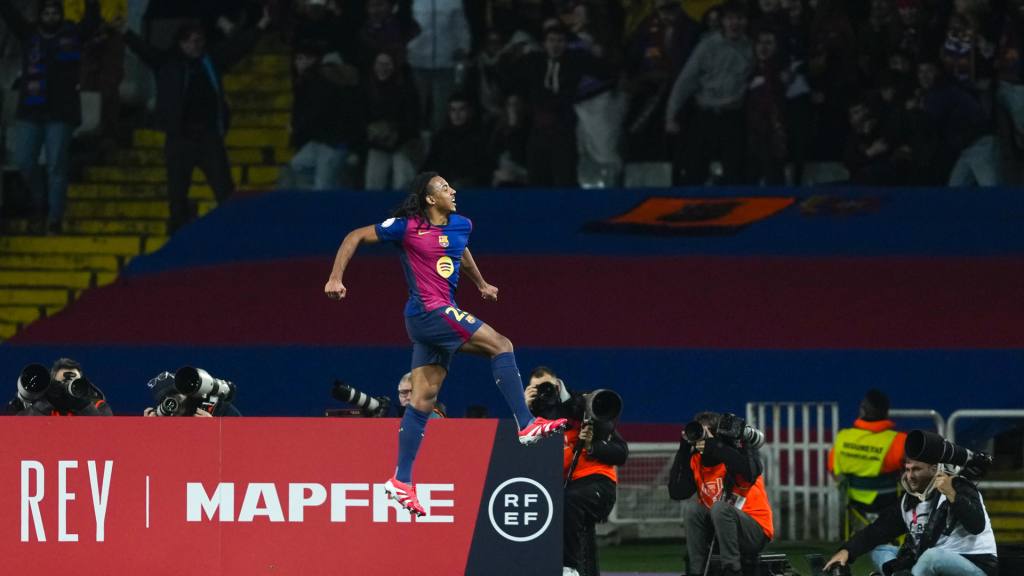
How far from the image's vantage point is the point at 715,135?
19.9 meters

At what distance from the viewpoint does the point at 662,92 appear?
66.3ft

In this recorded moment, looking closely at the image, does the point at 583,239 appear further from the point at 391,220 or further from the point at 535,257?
the point at 391,220

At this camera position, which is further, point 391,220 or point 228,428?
point 228,428

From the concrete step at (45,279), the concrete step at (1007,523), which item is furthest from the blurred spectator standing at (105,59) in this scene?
the concrete step at (1007,523)

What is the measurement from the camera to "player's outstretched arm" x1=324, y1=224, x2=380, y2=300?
1109cm

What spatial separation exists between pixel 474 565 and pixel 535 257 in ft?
22.8

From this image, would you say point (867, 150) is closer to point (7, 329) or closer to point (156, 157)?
point (156, 157)

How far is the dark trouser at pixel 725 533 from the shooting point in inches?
518

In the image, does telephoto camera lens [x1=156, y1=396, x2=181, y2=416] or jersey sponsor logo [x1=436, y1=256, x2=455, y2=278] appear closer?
jersey sponsor logo [x1=436, y1=256, x2=455, y2=278]

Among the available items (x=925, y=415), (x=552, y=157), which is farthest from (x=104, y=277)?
(x=925, y=415)

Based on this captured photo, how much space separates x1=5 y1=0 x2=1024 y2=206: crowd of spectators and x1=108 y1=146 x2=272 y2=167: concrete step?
1477mm

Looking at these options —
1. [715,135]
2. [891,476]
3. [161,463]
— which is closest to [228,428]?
[161,463]

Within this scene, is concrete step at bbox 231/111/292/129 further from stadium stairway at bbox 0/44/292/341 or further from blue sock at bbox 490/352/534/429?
blue sock at bbox 490/352/534/429

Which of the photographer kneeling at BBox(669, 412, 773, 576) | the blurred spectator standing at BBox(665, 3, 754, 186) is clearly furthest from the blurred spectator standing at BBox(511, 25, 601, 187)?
the photographer kneeling at BBox(669, 412, 773, 576)
